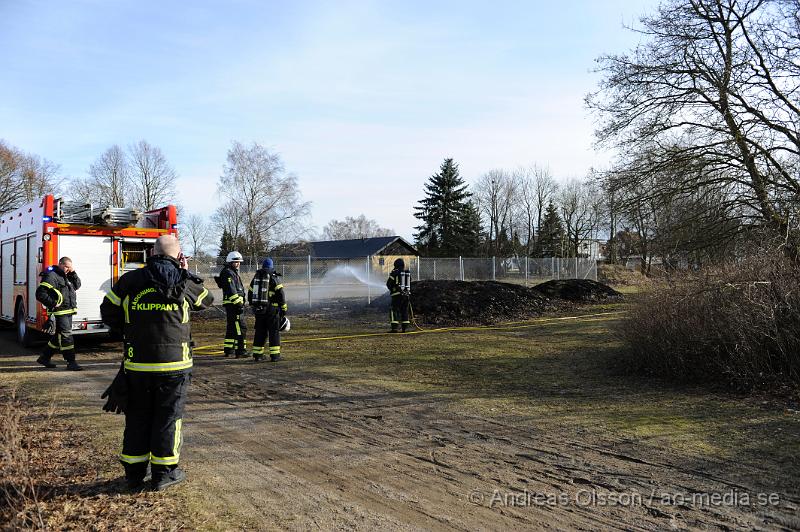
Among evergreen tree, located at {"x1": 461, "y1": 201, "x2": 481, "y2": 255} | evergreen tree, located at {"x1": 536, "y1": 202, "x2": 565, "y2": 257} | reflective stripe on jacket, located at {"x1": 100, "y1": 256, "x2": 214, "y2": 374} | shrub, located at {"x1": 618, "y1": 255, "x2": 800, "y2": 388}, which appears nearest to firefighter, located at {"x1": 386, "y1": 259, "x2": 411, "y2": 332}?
shrub, located at {"x1": 618, "y1": 255, "x2": 800, "y2": 388}

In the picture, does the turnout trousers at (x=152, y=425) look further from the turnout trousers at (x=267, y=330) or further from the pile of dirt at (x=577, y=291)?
the pile of dirt at (x=577, y=291)

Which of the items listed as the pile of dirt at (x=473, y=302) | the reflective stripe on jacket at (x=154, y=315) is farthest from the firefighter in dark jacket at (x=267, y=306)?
the pile of dirt at (x=473, y=302)

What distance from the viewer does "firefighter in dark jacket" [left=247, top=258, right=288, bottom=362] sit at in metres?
9.91

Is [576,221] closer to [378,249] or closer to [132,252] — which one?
[378,249]

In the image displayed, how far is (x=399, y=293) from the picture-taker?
1405 cm

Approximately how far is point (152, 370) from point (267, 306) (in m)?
5.90

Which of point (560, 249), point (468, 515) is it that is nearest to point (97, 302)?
point (468, 515)

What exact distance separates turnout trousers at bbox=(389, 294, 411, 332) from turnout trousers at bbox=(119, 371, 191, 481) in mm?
10220

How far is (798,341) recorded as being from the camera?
6887 mm

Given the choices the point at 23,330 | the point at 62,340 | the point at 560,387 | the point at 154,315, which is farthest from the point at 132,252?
the point at 560,387

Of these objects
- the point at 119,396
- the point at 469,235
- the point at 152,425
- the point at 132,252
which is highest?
the point at 469,235

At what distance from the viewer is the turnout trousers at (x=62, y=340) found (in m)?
9.12

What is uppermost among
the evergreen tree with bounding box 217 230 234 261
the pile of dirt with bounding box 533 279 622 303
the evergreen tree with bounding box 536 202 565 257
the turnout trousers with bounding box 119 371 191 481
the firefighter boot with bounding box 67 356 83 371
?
the evergreen tree with bounding box 536 202 565 257

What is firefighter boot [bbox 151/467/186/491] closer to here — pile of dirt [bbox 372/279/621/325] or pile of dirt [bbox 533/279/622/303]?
pile of dirt [bbox 372/279/621/325]
